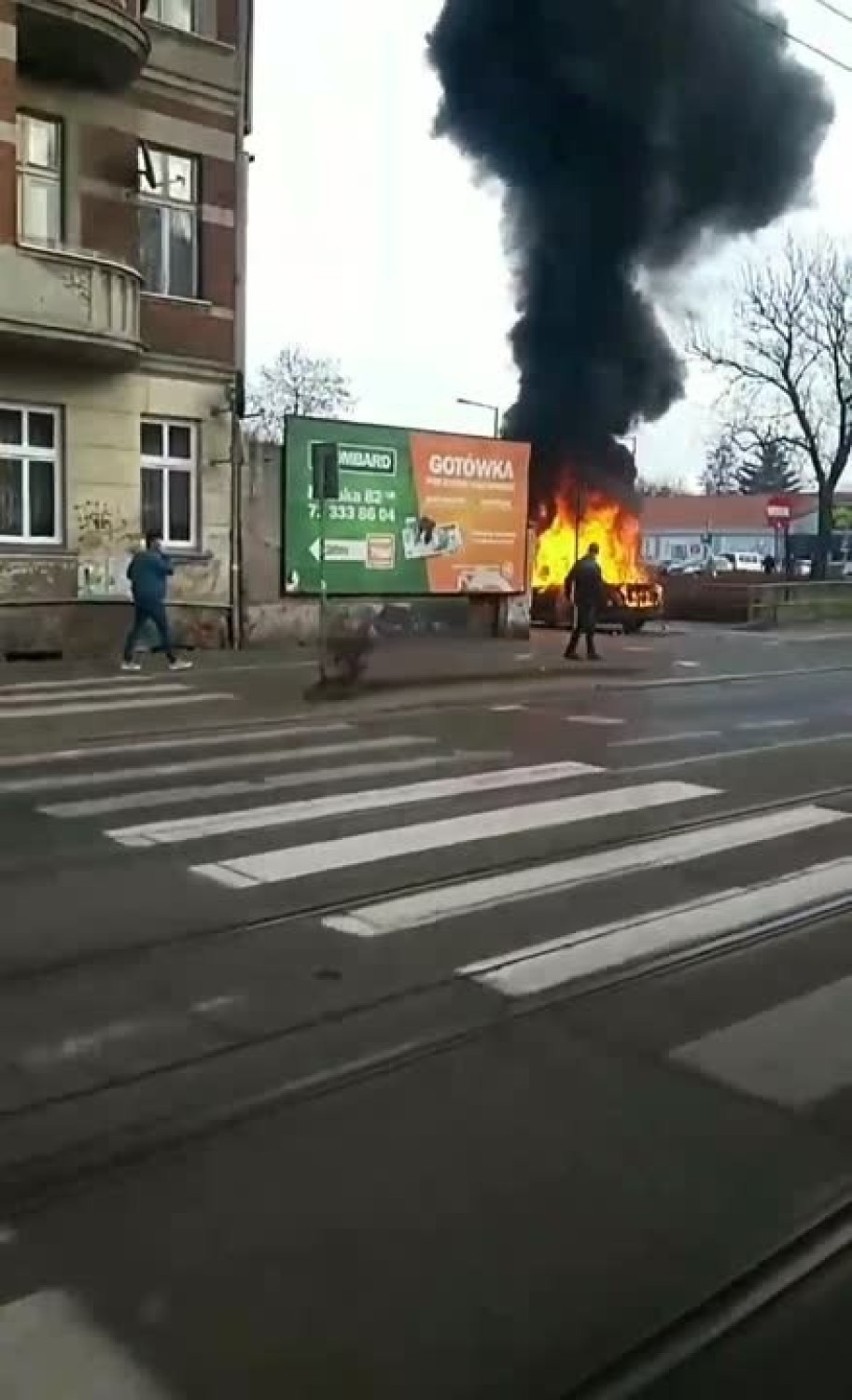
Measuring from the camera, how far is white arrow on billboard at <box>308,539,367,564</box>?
66.7ft

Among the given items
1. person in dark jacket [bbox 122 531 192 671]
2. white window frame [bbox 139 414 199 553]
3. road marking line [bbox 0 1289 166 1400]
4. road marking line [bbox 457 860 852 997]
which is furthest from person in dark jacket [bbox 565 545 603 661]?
road marking line [bbox 0 1289 166 1400]

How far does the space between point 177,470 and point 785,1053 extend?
55.1 ft

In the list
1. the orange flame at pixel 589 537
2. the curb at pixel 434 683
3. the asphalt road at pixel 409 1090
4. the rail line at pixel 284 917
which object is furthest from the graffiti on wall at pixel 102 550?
the orange flame at pixel 589 537

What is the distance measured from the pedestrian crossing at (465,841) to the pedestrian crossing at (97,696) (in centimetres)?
220

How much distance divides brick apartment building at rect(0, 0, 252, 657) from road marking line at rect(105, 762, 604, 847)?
10111 mm

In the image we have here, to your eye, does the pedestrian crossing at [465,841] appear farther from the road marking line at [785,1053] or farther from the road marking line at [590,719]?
the road marking line at [590,719]

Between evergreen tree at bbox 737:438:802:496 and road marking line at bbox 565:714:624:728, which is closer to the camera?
road marking line at bbox 565:714:624:728

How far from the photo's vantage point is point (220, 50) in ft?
65.0

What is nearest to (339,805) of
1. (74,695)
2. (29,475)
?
(74,695)

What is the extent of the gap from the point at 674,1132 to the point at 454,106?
1389 inches

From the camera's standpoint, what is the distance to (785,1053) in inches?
175

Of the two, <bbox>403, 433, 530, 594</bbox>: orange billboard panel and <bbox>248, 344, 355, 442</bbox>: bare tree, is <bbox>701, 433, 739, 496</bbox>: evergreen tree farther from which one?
<bbox>403, 433, 530, 594</bbox>: orange billboard panel

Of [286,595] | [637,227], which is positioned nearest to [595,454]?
[637,227]

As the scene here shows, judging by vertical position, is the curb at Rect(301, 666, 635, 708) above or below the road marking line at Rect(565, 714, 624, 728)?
above
